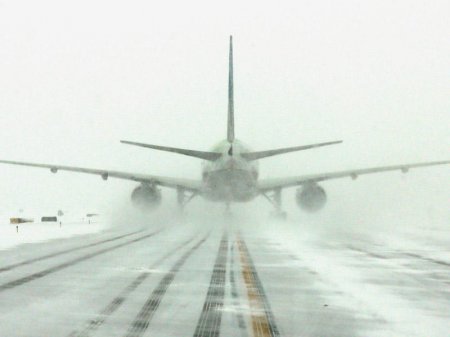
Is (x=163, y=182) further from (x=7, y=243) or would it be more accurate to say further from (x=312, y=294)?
(x=312, y=294)

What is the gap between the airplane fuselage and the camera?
3934cm

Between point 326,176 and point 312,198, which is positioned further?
point 326,176

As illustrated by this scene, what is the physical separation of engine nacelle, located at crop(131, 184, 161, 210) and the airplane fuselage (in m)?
3.35

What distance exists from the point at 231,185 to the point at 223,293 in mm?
28951

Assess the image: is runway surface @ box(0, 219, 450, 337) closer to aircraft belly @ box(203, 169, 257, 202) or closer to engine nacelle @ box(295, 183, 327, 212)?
aircraft belly @ box(203, 169, 257, 202)

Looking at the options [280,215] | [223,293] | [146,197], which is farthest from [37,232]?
[223,293]

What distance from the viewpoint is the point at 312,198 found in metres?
42.9

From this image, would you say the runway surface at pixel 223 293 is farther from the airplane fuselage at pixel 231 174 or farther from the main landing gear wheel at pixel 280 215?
the main landing gear wheel at pixel 280 215

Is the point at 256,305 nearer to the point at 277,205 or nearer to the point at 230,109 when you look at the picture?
the point at 277,205

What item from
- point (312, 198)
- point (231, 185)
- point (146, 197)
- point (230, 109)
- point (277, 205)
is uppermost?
point (230, 109)

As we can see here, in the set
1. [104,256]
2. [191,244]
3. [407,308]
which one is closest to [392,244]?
[191,244]

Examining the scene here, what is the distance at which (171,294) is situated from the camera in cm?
1175

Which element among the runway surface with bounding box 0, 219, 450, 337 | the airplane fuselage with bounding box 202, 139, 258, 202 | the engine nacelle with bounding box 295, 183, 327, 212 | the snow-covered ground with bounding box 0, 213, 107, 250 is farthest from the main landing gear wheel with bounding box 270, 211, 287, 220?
the runway surface with bounding box 0, 219, 450, 337

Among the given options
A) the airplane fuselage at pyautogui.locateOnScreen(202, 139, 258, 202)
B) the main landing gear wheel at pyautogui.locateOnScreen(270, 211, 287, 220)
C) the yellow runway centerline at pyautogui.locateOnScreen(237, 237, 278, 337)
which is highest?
the airplane fuselage at pyautogui.locateOnScreen(202, 139, 258, 202)
